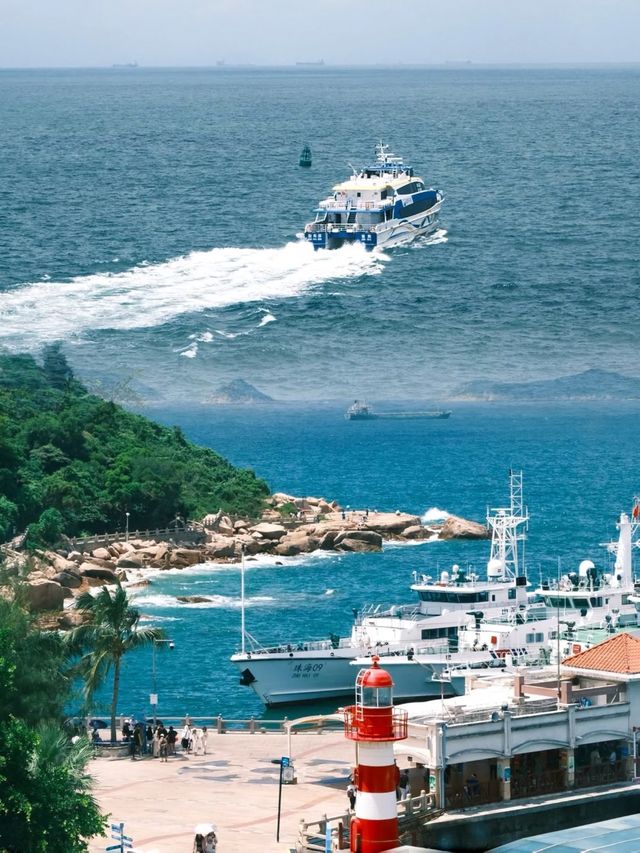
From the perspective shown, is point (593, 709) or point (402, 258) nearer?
point (593, 709)

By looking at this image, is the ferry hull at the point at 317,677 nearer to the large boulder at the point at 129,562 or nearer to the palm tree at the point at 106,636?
the palm tree at the point at 106,636

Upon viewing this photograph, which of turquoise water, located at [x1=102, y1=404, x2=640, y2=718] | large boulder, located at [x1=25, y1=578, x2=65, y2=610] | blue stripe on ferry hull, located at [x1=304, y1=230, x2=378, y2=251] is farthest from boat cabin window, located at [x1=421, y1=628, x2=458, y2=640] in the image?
blue stripe on ferry hull, located at [x1=304, y1=230, x2=378, y2=251]

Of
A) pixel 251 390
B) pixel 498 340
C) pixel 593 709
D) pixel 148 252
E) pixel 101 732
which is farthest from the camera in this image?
pixel 148 252

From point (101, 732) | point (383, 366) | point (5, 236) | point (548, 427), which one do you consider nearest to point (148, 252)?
point (5, 236)

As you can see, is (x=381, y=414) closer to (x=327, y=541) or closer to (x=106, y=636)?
(x=327, y=541)

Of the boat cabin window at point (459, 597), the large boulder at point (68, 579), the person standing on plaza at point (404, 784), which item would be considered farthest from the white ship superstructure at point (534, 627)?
the person standing on plaza at point (404, 784)

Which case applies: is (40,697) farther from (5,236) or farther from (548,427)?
(5,236)
